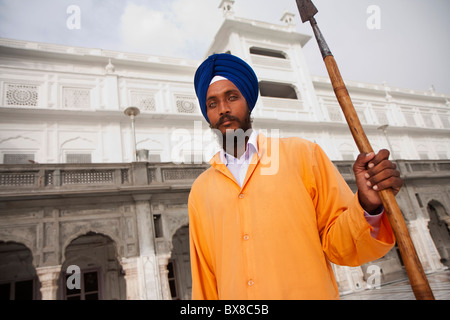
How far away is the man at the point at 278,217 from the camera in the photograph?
1.03 m

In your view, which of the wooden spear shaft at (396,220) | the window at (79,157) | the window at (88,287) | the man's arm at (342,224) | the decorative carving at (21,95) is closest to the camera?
the wooden spear shaft at (396,220)

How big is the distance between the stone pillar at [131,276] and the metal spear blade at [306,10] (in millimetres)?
8106

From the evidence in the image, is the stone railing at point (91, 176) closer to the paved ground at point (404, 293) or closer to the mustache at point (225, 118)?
the paved ground at point (404, 293)

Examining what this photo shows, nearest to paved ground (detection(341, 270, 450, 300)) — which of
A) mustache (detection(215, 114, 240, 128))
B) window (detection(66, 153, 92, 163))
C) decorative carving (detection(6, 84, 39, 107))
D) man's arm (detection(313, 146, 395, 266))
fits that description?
man's arm (detection(313, 146, 395, 266))

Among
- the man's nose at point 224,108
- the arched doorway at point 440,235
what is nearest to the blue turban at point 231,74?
the man's nose at point 224,108

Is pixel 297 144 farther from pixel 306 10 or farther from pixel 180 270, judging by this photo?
pixel 180 270

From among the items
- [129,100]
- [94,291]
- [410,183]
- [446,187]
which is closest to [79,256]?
[94,291]

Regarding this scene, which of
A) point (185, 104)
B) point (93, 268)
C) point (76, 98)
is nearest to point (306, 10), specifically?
point (93, 268)

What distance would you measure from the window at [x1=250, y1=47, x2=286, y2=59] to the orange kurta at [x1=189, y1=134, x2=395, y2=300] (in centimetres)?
1773

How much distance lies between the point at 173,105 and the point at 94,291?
927 cm

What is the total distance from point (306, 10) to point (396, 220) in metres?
1.01

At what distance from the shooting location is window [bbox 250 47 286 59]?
58.4ft

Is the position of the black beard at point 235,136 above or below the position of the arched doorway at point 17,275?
below

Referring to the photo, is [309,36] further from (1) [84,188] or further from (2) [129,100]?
(1) [84,188]
